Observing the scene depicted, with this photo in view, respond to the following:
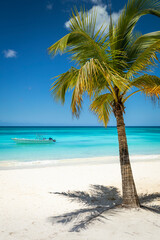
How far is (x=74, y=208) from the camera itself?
449 cm

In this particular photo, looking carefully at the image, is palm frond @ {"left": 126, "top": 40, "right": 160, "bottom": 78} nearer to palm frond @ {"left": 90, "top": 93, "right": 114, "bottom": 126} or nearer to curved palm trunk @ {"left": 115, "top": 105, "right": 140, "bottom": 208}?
curved palm trunk @ {"left": 115, "top": 105, "right": 140, "bottom": 208}

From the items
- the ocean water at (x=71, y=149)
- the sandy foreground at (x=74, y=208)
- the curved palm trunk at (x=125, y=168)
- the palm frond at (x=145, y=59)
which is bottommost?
the ocean water at (x=71, y=149)

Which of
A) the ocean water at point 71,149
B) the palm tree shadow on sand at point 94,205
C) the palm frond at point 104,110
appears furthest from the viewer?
the ocean water at point 71,149

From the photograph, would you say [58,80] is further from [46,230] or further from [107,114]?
[46,230]

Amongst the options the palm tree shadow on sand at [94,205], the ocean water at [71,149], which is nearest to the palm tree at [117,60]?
the palm tree shadow on sand at [94,205]

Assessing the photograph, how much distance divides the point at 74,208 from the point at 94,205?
56 cm

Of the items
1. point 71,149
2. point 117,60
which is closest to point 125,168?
point 117,60

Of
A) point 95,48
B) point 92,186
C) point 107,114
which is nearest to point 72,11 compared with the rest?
point 95,48

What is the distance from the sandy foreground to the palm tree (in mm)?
729

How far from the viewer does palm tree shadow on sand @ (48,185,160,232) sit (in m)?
3.67

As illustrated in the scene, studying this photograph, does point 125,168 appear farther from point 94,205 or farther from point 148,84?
point 148,84

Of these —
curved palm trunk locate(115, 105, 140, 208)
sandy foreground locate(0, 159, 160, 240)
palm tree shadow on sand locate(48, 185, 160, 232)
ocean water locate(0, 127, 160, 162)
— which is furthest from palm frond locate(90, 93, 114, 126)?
ocean water locate(0, 127, 160, 162)

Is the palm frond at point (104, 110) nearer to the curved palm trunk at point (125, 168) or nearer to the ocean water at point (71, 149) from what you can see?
the curved palm trunk at point (125, 168)

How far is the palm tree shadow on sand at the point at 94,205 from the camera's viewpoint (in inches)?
144
